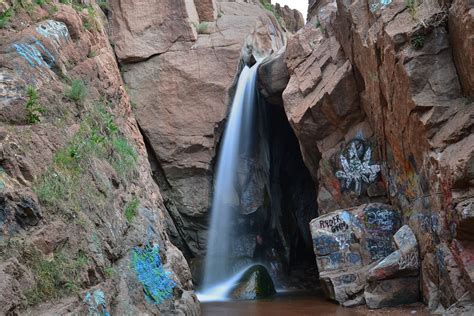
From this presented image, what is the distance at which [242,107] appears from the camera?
16.5m

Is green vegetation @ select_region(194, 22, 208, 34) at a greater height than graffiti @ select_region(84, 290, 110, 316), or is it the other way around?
green vegetation @ select_region(194, 22, 208, 34)

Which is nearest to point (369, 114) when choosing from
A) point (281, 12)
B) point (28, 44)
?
point (28, 44)

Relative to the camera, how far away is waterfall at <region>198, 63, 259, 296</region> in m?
15.8

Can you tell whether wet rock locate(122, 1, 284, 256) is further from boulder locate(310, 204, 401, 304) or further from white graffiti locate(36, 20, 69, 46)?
white graffiti locate(36, 20, 69, 46)

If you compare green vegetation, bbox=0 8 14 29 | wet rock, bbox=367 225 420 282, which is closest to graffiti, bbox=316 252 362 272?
wet rock, bbox=367 225 420 282

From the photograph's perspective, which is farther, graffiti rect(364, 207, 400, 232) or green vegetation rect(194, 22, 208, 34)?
green vegetation rect(194, 22, 208, 34)

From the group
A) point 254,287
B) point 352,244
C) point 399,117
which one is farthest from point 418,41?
point 254,287

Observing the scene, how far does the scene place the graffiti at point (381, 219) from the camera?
11.7 m

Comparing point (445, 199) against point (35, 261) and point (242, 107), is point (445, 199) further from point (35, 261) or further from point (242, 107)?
point (242, 107)

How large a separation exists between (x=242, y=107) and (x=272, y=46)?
4126 millimetres

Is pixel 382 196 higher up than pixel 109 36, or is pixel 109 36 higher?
pixel 109 36

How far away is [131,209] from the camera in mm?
9406

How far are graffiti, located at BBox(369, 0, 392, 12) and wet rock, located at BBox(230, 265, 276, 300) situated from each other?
7.55 m

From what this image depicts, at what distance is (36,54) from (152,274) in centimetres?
456
